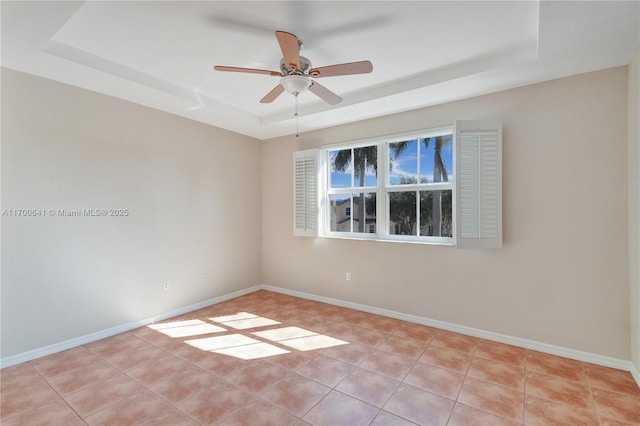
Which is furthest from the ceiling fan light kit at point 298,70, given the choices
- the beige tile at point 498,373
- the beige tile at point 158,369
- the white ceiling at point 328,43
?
the beige tile at point 498,373

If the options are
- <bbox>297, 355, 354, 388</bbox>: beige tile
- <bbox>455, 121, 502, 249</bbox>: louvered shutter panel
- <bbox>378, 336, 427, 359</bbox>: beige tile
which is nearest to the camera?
<bbox>297, 355, 354, 388</bbox>: beige tile

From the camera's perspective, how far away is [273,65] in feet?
8.56

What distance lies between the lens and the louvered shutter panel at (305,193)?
4.14m

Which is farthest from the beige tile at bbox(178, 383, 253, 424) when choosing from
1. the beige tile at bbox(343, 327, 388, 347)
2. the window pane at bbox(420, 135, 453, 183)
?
the window pane at bbox(420, 135, 453, 183)

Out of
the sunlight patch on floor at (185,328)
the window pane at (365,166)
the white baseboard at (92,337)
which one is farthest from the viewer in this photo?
the window pane at (365,166)

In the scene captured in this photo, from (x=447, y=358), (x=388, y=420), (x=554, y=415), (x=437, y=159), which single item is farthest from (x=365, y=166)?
(x=554, y=415)

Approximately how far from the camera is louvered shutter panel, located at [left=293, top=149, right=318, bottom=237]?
13.6 ft

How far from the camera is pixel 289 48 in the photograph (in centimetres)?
179

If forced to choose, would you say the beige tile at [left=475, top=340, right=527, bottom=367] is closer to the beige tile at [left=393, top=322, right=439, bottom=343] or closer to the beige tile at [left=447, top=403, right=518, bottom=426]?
the beige tile at [left=393, top=322, right=439, bottom=343]

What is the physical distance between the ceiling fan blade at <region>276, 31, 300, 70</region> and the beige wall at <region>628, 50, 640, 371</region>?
2.54m

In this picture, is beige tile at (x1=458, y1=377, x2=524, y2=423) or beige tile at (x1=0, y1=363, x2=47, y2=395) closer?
beige tile at (x1=458, y1=377, x2=524, y2=423)

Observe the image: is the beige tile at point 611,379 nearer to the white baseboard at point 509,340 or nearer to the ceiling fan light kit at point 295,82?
the white baseboard at point 509,340

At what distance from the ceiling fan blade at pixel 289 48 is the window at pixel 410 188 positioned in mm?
1866

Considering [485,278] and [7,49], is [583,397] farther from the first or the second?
[7,49]
